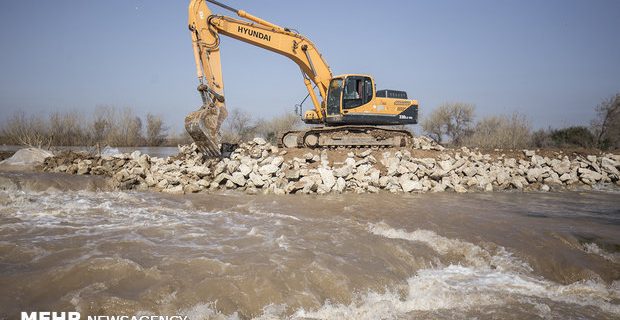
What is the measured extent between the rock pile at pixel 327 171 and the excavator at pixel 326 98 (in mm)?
1105

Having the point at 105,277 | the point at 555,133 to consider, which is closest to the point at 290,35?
the point at 105,277

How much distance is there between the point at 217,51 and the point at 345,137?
16.3ft

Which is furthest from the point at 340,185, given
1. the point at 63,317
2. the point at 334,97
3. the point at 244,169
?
the point at 63,317

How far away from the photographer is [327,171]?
9891mm

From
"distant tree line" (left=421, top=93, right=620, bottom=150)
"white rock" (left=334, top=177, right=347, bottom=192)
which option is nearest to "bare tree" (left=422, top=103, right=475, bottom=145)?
"distant tree line" (left=421, top=93, right=620, bottom=150)

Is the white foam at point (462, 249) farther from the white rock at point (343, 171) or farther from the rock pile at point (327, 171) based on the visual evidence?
the white rock at point (343, 171)

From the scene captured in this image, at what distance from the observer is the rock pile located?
31.7 ft

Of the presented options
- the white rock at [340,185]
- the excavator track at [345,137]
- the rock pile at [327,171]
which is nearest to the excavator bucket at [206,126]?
the rock pile at [327,171]

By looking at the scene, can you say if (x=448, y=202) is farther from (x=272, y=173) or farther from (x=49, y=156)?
(x=49, y=156)

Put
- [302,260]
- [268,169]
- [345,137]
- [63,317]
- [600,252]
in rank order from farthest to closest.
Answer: [345,137], [268,169], [600,252], [302,260], [63,317]

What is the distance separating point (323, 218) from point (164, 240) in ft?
9.00

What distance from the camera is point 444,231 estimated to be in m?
5.79

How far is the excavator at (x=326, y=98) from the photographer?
11.1m

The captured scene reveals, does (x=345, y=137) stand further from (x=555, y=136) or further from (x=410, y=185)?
(x=555, y=136)
